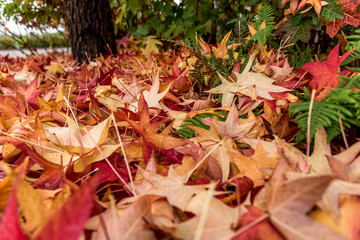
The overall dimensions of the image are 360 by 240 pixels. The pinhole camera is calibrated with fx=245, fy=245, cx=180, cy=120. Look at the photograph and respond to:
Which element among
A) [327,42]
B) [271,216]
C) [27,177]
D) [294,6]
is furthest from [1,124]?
[327,42]

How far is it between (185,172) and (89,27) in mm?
1704

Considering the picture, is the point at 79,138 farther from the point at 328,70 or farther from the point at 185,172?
the point at 328,70

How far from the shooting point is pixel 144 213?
35 centimetres

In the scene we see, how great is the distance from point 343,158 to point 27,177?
60 cm

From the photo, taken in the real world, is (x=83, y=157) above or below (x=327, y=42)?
below

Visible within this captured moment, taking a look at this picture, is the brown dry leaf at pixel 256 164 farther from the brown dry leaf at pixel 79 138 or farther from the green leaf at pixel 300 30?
the green leaf at pixel 300 30

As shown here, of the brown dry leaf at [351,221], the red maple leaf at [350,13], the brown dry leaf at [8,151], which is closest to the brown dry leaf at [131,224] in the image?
the brown dry leaf at [351,221]

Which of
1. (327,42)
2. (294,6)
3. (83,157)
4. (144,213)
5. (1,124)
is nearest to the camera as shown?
(144,213)

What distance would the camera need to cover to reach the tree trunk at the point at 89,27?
5.82 feet

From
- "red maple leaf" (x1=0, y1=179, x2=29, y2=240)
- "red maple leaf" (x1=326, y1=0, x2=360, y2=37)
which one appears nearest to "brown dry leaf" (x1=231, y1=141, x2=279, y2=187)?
"red maple leaf" (x1=0, y1=179, x2=29, y2=240)

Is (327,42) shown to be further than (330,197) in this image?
Yes

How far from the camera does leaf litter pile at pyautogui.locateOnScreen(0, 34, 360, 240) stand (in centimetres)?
29

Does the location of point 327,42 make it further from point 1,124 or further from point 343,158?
point 1,124

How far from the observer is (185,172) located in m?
0.47
